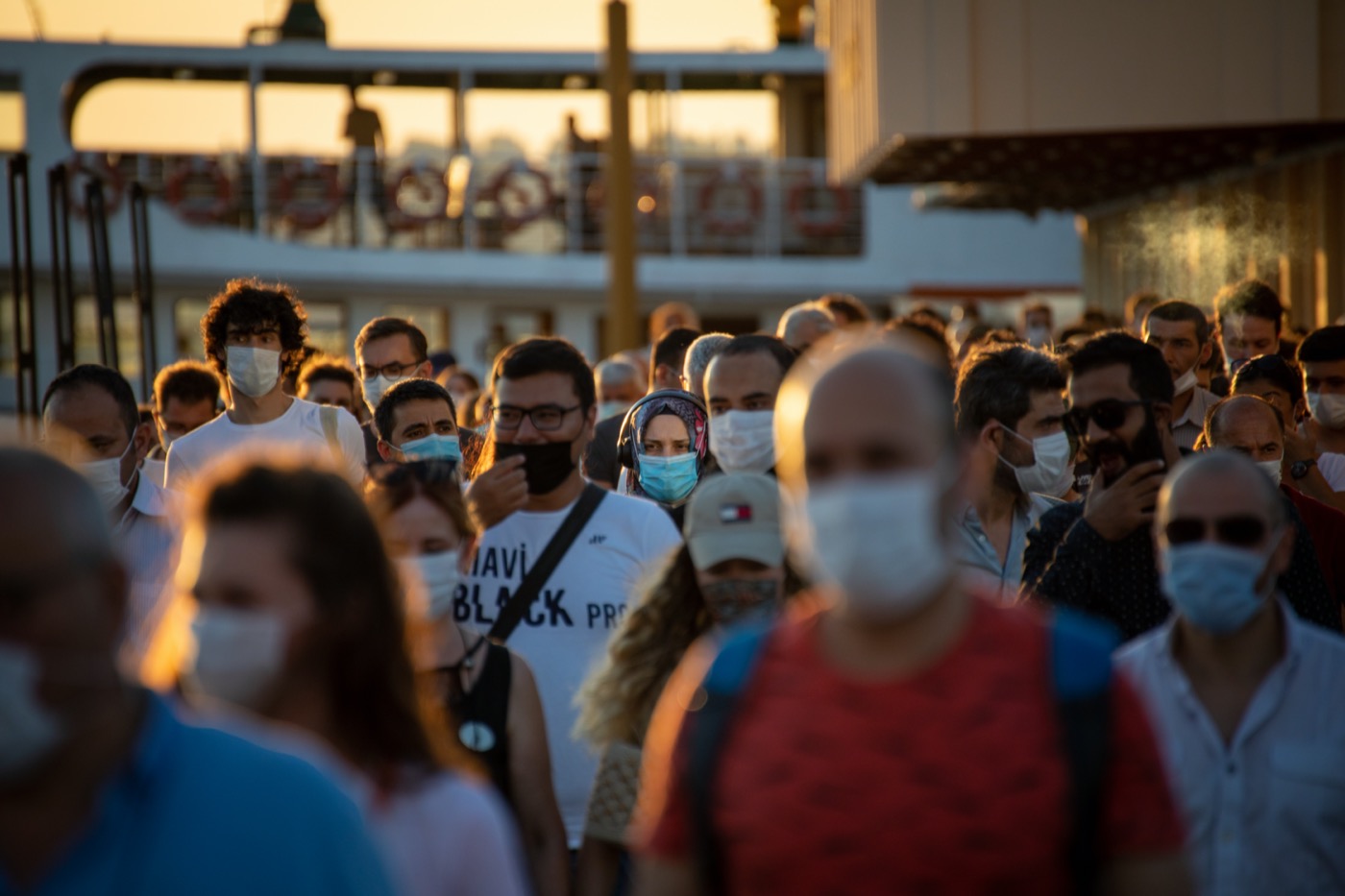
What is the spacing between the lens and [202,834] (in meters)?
2.24

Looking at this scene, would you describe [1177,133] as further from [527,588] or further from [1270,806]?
[1270,806]

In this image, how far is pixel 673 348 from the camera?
29.3ft

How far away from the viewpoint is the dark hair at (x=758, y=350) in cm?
601

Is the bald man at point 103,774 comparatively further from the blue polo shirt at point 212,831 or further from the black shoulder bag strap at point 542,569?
the black shoulder bag strap at point 542,569

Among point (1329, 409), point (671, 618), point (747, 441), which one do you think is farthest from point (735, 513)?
point (1329, 409)

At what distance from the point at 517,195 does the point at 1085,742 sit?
26.3 metres

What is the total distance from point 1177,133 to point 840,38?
16.9 feet

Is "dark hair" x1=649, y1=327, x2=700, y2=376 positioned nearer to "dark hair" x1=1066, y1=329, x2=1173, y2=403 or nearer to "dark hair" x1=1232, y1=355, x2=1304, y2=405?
"dark hair" x1=1232, y1=355, x2=1304, y2=405

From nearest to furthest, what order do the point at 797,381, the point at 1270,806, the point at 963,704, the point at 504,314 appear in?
the point at 963,704 → the point at 797,381 → the point at 1270,806 → the point at 504,314

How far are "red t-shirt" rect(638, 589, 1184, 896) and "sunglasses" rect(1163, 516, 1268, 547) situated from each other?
4.14 feet

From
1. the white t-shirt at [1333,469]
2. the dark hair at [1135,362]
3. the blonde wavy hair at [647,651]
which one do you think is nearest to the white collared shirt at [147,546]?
the blonde wavy hair at [647,651]

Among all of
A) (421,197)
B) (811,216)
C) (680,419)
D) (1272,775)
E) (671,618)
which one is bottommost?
(1272,775)

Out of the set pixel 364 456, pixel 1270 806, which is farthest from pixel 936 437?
pixel 364 456

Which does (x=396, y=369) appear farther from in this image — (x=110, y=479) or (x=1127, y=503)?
(x=1127, y=503)
